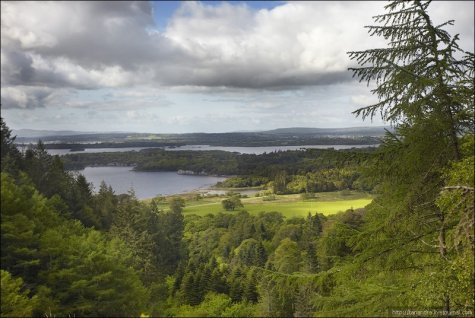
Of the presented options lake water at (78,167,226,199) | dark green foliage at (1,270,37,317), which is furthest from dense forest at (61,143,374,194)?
dark green foliage at (1,270,37,317)

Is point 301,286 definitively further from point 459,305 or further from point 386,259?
point 459,305

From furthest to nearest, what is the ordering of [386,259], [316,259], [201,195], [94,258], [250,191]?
[250,191]
[201,195]
[316,259]
[94,258]
[386,259]

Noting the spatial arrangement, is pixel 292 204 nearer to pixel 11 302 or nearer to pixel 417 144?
pixel 11 302

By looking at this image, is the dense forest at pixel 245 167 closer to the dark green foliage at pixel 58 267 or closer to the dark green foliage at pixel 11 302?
the dark green foliage at pixel 58 267

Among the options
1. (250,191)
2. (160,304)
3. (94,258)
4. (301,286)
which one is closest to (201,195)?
(250,191)

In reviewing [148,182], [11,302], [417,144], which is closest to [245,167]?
[148,182]

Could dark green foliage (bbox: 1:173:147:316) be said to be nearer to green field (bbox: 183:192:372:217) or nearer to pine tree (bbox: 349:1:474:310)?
pine tree (bbox: 349:1:474:310)
